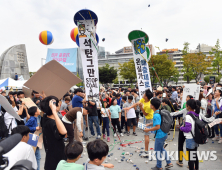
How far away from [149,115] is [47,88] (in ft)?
10.2

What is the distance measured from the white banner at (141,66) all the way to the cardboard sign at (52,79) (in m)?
3.79

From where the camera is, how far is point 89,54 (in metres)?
5.52

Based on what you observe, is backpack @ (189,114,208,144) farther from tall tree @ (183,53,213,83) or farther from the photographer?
tall tree @ (183,53,213,83)

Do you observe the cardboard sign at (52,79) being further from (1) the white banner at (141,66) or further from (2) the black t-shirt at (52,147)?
(1) the white banner at (141,66)

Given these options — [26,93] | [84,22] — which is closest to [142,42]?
[84,22]

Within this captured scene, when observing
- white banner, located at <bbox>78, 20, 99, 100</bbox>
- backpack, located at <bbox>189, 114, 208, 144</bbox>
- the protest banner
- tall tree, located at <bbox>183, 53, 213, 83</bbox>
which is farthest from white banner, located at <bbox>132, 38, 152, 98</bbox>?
tall tree, located at <bbox>183, 53, 213, 83</bbox>

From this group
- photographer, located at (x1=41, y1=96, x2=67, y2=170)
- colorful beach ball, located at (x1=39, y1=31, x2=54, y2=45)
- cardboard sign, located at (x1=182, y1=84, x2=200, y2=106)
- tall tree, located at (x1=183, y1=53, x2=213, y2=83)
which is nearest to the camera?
photographer, located at (x1=41, y1=96, x2=67, y2=170)

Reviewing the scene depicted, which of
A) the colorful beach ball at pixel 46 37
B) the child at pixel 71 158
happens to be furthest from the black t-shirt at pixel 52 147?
the colorful beach ball at pixel 46 37

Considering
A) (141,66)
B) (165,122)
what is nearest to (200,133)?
(165,122)

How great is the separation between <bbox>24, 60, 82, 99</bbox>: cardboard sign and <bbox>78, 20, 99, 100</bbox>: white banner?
1509 mm

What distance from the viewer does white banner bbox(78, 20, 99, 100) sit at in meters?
5.45

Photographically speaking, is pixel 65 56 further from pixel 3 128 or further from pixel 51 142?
pixel 51 142

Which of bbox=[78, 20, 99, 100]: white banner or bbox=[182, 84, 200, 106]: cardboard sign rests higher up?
bbox=[78, 20, 99, 100]: white banner

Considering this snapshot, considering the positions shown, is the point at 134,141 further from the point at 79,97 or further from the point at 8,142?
the point at 8,142
